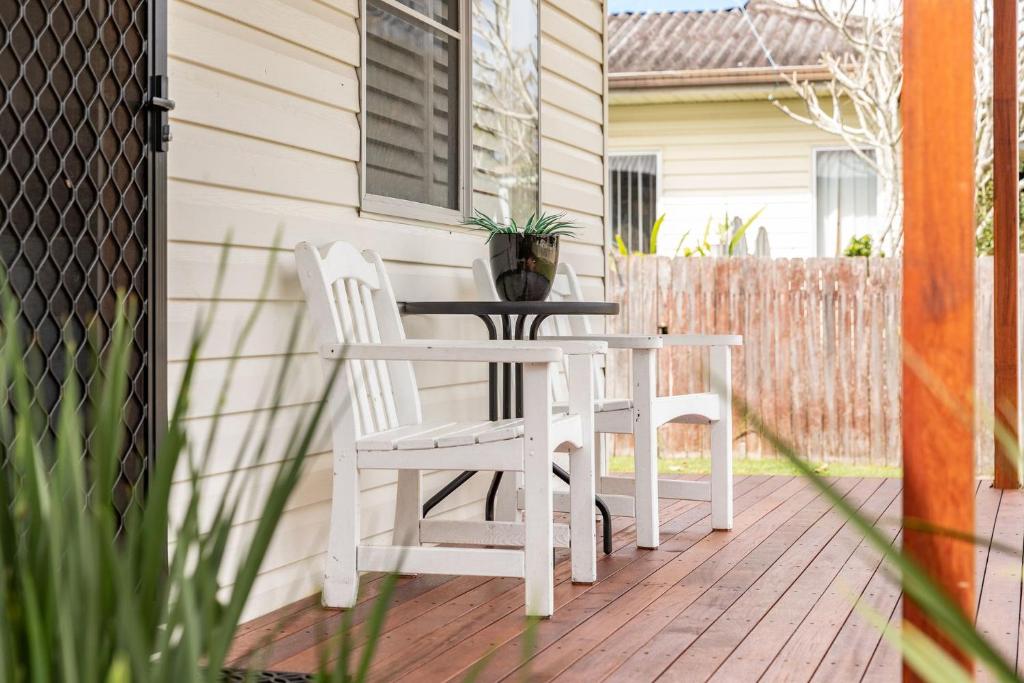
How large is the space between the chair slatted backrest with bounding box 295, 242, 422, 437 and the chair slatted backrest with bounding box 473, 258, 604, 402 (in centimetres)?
64

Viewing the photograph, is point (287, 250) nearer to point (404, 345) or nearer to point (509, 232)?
point (404, 345)

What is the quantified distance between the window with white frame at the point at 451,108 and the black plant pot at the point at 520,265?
0.96 ft

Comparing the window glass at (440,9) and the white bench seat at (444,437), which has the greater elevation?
the window glass at (440,9)

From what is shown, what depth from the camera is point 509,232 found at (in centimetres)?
418

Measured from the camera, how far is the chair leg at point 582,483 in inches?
143

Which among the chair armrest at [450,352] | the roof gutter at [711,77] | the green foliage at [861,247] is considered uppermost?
the roof gutter at [711,77]

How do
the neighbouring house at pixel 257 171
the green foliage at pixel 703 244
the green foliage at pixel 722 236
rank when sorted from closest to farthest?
the neighbouring house at pixel 257 171 < the green foliage at pixel 722 236 < the green foliage at pixel 703 244

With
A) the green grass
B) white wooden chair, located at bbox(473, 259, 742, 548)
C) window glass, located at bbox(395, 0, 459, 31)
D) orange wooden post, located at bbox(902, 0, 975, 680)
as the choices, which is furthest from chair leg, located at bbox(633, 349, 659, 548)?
the green grass

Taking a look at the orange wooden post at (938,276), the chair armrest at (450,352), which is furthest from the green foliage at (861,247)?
the orange wooden post at (938,276)

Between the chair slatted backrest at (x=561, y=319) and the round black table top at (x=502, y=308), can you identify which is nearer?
the round black table top at (x=502, y=308)

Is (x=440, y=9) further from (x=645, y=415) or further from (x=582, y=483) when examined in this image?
(x=582, y=483)

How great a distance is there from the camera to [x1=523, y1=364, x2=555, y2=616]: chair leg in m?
3.15

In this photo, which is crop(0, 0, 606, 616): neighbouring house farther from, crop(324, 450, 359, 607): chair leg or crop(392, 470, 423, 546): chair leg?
crop(392, 470, 423, 546): chair leg

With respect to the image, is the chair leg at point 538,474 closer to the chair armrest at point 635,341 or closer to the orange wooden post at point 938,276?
the chair armrest at point 635,341
